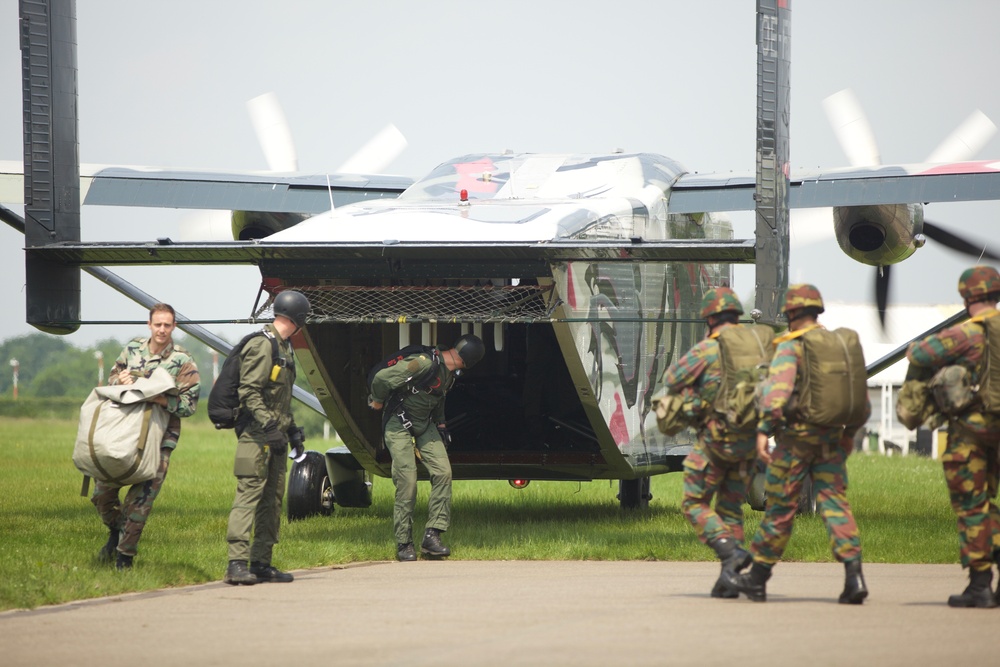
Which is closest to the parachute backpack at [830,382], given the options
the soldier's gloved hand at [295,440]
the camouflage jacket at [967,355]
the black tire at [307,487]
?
the camouflage jacket at [967,355]

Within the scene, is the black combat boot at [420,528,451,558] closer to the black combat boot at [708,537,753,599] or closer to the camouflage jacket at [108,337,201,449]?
the camouflage jacket at [108,337,201,449]

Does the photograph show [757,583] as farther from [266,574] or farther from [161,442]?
[161,442]

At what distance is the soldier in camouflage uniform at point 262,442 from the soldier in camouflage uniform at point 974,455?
4279 millimetres

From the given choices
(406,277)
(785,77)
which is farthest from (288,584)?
(785,77)

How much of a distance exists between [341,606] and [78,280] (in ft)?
16.5

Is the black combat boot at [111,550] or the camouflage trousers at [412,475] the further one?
the camouflage trousers at [412,475]

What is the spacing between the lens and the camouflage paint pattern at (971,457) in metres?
8.08

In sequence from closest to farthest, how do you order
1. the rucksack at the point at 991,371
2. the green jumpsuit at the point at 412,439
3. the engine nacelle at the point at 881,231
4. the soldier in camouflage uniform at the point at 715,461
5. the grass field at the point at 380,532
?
the rucksack at the point at 991,371
the soldier in camouflage uniform at the point at 715,461
the grass field at the point at 380,532
the green jumpsuit at the point at 412,439
the engine nacelle at the point at 881,231

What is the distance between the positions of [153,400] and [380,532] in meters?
3.70

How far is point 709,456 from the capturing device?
8.55 meters

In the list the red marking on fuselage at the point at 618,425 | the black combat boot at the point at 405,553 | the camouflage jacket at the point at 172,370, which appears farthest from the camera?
the red marking on fuselage at the point at 618,425

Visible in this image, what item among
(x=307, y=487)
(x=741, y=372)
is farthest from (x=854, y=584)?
(x=307, y=487)

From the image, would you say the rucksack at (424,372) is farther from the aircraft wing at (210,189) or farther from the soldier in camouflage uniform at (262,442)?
the aircraft wing at (210,189)

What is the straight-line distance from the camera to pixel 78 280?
1199 cm
